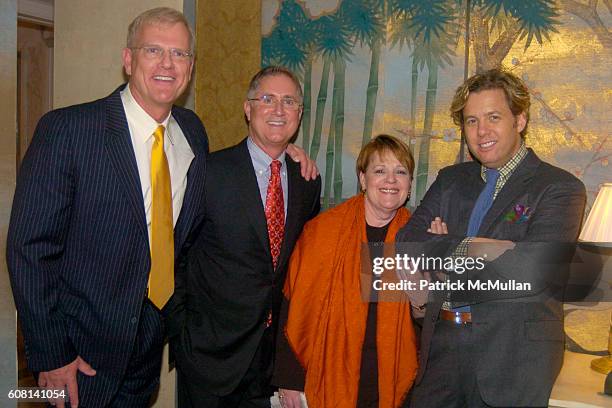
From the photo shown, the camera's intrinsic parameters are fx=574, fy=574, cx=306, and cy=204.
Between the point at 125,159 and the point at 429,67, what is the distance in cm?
159

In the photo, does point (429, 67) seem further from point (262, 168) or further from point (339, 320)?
point (339, 320)

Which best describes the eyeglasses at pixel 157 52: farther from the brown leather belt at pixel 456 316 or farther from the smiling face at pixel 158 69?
the brown leather belt at pixel 456 316

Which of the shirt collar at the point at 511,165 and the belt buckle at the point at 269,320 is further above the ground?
the shirt collar at the point at 511,165

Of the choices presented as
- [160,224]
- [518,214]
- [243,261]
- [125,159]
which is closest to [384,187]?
[518,214]

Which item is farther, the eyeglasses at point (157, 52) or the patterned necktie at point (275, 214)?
the patterned necktie at point (275, 214)

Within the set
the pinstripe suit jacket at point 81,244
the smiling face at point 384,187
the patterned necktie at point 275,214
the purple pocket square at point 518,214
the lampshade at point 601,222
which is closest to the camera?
the pinstripe suit jacket at point 81,244

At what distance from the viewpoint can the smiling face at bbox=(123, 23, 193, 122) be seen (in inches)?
85.0

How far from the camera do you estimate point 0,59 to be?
7.84ft

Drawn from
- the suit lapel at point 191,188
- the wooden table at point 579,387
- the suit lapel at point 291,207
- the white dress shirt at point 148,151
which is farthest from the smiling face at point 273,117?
the wooden table at point 579,387

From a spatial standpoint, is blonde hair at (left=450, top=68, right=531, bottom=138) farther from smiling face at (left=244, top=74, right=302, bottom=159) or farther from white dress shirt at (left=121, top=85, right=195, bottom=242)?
white dress shirt at (left=121, top=85, right=195, bottom=242)

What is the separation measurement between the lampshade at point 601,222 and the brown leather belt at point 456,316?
25.3 inches

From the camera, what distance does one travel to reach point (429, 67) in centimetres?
287

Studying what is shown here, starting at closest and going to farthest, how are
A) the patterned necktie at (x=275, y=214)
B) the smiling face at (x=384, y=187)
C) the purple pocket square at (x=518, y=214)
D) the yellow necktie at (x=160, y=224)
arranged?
the purple pocket square at (x=518, y=214) < the yellow necktie at (x=160, y=224) < the smiling face at (x=384, y=187) < the patterned necktie at (x=275, y=214)

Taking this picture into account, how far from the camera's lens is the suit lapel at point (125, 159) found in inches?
81.3
